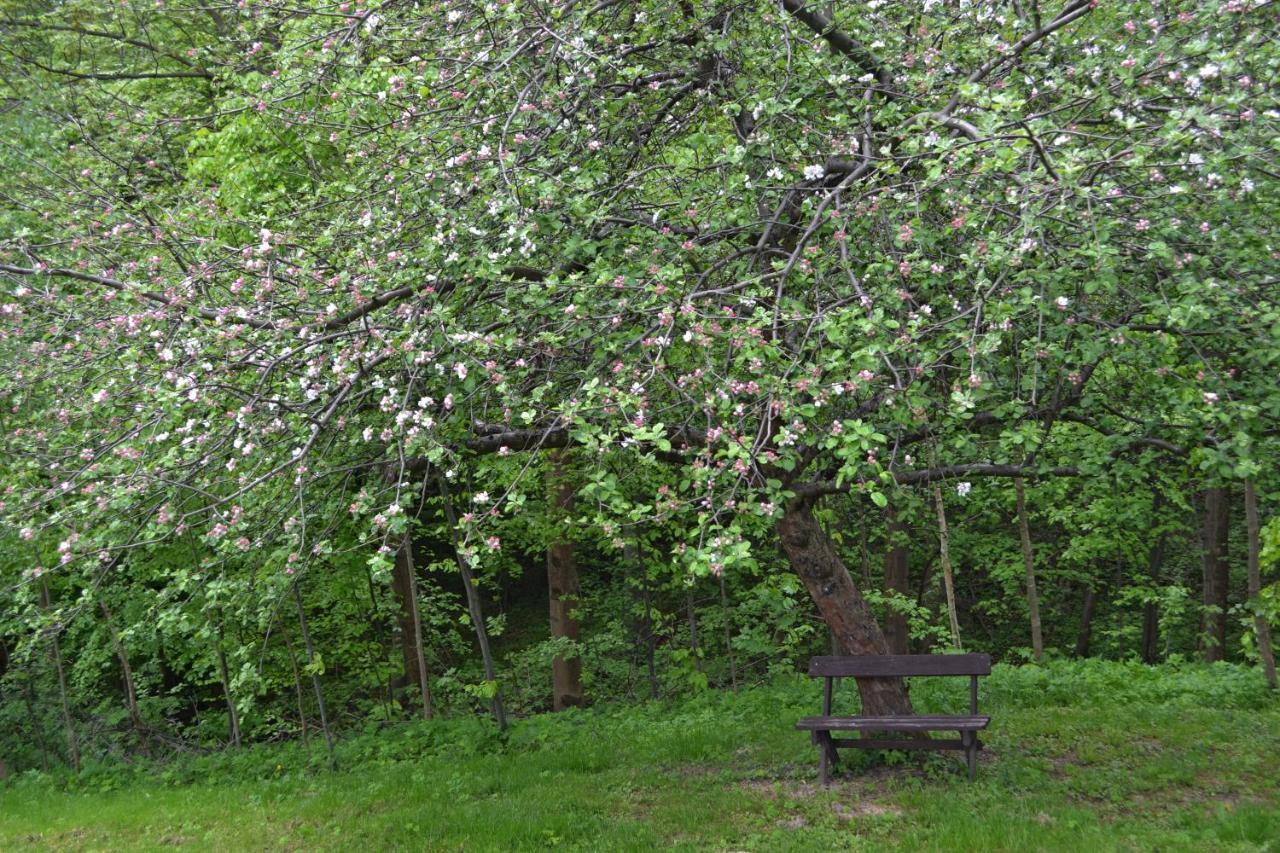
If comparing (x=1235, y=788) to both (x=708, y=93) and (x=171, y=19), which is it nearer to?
(x=708, y=93)

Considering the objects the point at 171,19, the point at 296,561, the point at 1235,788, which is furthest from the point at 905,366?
the point at 171,19

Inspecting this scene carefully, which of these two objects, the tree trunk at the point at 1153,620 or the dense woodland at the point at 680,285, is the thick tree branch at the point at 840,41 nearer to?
the dense woodland at the point at 680,285

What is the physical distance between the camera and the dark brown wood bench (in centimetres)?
670

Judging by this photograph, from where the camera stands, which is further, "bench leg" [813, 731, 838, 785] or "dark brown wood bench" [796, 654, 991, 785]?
"bench leg" [813, 731, 838, 785]

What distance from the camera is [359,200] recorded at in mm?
6004

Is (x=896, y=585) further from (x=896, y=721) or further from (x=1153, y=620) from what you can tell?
(x=1153, y=620)

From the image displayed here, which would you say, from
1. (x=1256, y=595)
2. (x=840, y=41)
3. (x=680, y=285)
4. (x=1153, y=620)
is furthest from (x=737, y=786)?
(x=1153, y=620)

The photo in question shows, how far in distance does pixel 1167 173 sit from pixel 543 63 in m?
3.22

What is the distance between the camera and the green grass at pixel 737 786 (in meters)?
5.89

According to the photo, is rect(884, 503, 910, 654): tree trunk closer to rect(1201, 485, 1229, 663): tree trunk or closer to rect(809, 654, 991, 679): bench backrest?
rect(1201, 485, 1229, 663): tree trunk

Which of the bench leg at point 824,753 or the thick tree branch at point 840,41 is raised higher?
the thick tree branch at point 840,41

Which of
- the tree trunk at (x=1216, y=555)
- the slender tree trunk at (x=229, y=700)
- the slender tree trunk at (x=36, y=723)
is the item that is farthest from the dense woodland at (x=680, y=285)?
the slender tree trunk at (x=36, y=723)

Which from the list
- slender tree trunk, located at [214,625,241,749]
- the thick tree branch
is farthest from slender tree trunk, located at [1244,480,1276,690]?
slender tree trunk, located at [214,625,241,749]

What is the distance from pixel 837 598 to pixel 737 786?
5.02ft
